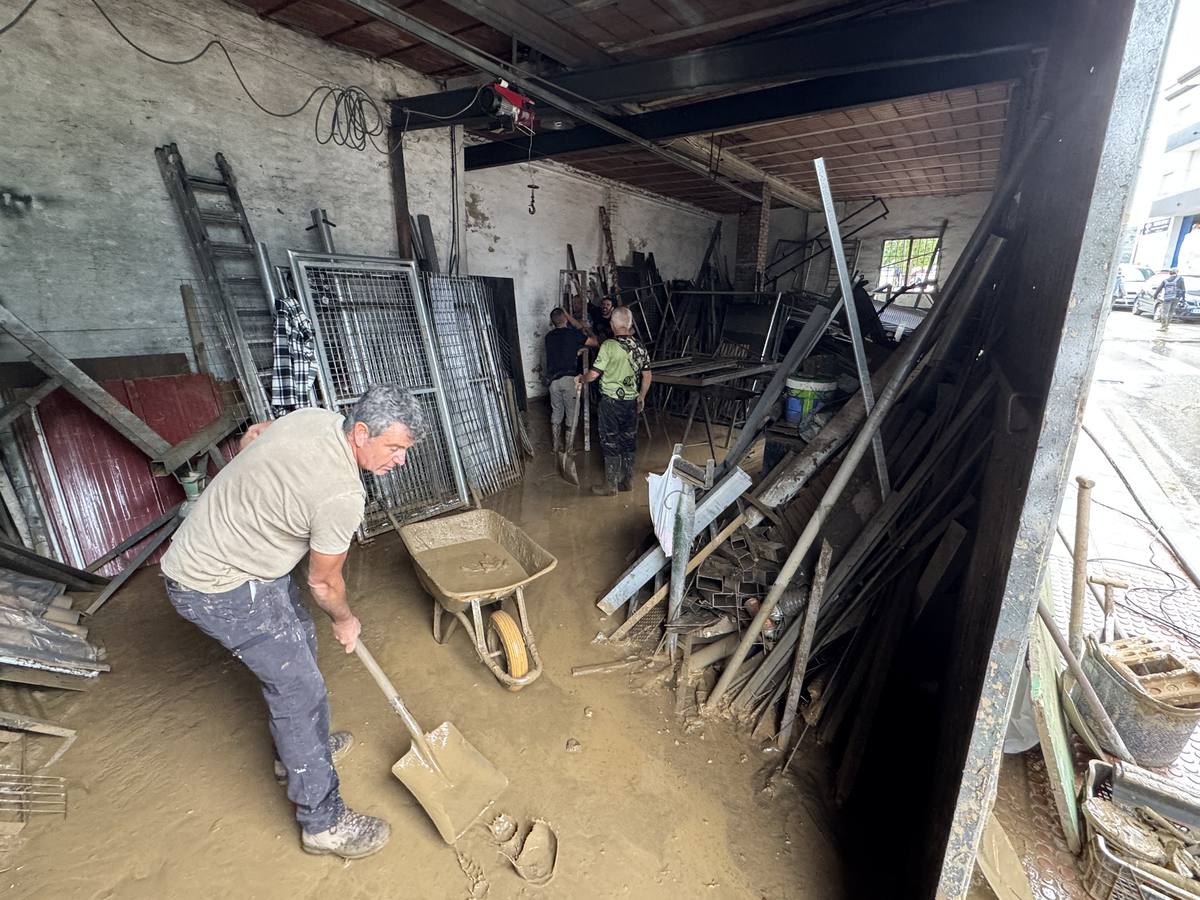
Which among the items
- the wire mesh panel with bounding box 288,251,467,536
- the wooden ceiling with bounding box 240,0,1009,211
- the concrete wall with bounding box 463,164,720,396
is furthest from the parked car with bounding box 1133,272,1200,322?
the wire mesh panel with bounding box 288,251,467,536

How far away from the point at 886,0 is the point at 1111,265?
Result: 9.54 feet

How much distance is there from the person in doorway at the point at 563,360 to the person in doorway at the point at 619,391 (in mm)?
776

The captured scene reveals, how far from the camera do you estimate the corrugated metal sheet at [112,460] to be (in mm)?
3387

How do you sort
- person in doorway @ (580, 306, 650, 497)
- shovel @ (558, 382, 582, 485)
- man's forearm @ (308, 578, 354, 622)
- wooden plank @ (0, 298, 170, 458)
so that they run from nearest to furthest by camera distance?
man's forearm @ (308, 578, 354, 622)
wooden plank @ (0, 298, 170, 458)
person in doorway @ (580, 306, 650, 497)
shovel @ (558, 382, 582, 485)

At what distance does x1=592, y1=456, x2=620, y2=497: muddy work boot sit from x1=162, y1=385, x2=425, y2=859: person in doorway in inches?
136

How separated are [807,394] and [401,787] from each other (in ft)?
10.9

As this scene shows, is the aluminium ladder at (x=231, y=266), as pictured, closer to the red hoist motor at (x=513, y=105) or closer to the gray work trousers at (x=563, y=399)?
the red hoist motor at (x=513, y=105)

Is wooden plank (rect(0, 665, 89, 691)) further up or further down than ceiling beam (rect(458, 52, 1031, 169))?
further down

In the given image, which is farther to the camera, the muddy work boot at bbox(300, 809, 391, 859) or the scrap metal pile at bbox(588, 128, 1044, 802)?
the scrap metal pile at bbox(588, 128, 1044, 802)

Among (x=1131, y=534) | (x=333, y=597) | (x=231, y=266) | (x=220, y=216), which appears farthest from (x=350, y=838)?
(x=1131, y=534)

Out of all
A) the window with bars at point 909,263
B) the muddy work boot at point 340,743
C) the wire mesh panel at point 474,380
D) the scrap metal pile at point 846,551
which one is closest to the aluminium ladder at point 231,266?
the wire mesh panel at point 474,380

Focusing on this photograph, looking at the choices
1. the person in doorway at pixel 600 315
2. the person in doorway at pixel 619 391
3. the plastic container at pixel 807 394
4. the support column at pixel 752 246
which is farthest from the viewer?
the support column at pixel 752 246

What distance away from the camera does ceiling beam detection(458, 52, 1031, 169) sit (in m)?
3.22

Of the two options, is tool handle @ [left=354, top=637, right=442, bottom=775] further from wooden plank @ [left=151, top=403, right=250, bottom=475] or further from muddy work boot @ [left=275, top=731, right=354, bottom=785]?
wooden plank @ [left=151, top=403, right=250, bottom=475]
